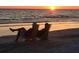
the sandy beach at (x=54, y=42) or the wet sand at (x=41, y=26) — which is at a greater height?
the wet sand at (x=41, y=26)

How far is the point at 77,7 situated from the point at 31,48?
1.72ft

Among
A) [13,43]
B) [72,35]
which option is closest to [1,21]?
[13,43]

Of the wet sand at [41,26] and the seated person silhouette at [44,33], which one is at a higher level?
the wet sand at [41,26]

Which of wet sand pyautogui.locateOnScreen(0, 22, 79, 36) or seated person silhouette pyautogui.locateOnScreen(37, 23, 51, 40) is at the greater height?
wet sand pyautogui.locateOnScreen(0, 22, 79, 36)

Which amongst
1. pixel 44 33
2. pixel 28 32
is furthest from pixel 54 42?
pixel 28 32

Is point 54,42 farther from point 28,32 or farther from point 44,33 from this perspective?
point 28,32

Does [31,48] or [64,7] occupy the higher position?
[64,7]

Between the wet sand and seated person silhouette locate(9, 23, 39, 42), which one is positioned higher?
the wet sand

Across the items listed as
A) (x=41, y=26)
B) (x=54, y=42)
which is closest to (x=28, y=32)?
(x=41, y=26)

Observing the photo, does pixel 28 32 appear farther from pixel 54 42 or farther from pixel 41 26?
pixel 54 42

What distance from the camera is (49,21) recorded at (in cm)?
534

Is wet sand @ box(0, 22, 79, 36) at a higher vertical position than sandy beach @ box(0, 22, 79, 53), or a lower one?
higher

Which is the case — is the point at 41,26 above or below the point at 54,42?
above
